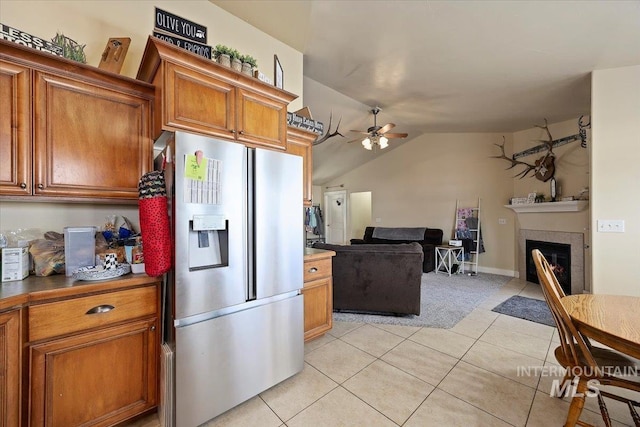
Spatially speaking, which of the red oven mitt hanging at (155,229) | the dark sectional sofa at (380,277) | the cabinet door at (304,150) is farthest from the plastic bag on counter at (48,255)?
the dark sectional sofa at (380,277)

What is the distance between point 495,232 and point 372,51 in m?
4.65

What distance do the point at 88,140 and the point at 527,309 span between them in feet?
15.7

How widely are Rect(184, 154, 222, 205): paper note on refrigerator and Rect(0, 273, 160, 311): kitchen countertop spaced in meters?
0.55

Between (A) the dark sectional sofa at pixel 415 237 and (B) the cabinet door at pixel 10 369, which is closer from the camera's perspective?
(B) the cabinet door at pixel 10 369

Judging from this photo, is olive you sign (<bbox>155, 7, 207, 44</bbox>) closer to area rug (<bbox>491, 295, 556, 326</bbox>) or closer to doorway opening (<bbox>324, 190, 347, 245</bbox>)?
area rug (<bbox>491, 295, 556, 326</bbox>)

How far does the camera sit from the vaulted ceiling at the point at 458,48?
2.03 metres

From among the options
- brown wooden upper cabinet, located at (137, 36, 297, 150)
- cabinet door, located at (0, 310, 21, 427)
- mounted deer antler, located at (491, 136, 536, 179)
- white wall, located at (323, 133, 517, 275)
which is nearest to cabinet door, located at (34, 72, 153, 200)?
brown wooden upper cabinet, located at (137, 36, 297, 150)

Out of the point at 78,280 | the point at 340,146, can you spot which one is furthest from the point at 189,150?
the point at 340,146

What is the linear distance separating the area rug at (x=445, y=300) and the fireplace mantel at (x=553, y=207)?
4.50 feet

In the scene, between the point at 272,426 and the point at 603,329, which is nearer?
the point at 603,329

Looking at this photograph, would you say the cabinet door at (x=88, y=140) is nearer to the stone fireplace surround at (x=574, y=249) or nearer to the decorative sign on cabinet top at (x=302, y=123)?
the decorative sign on cabinet top at (x=302, y=123)

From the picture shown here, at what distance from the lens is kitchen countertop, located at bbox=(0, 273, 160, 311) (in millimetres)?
1110

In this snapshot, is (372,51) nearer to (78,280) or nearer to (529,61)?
(529,61)

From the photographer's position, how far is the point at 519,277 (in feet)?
15.9
